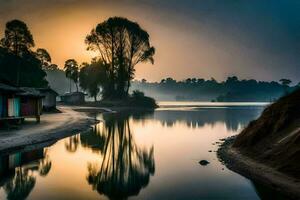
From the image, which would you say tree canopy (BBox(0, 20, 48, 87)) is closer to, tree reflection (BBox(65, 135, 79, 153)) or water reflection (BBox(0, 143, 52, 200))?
tree reflection (BBox(65, 135, 79, 153))

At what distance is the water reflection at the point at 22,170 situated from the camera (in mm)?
18594

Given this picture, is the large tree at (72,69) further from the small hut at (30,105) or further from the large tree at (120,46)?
the small hut at (30,105)

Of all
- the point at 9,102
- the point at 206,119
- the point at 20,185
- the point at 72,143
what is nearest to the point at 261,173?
the point at 20,185

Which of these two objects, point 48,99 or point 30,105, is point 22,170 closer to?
point 30,105

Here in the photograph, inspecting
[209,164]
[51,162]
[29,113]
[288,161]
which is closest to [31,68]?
[29,113]

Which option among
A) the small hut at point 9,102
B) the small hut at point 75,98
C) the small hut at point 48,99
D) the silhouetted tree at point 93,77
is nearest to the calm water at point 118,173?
the small hut at point 9,102

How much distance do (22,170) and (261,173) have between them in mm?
15484

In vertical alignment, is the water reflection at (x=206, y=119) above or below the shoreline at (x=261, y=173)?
above

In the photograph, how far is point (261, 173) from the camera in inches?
798

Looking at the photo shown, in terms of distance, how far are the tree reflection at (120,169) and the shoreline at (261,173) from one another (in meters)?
5.75

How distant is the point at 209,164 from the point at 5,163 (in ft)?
48.7

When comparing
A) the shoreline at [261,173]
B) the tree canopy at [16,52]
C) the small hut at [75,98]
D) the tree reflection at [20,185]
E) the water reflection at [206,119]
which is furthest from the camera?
the small hut at [75,98]

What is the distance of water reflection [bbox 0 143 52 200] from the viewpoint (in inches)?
732

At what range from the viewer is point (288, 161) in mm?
19672
